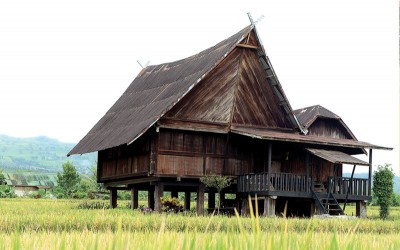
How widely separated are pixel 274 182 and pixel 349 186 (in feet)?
9.78

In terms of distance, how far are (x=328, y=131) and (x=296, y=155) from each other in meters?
5.94

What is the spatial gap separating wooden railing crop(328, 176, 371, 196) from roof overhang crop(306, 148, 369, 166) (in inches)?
42.4

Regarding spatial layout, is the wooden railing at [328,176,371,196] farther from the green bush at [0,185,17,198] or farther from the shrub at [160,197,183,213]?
the green bush at [0,185,17,198]

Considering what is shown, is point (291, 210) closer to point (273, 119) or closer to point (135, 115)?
point (273, 119)

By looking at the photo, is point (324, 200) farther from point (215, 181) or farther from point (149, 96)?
point (149, 96)

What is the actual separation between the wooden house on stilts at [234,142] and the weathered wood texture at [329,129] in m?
4.25

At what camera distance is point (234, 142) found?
28.0 m

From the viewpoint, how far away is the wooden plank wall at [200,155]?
26492 millimetres

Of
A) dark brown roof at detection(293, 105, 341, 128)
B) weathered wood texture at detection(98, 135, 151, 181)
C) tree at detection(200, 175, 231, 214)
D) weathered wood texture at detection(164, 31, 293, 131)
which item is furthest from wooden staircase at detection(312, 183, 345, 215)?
weathered wood texture at detection(98, 135, 151, 181)

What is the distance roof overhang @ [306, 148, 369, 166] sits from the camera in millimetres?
26203

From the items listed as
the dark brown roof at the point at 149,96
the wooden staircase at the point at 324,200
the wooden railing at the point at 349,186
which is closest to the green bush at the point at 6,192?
the dark brown roof at the point at 149,96

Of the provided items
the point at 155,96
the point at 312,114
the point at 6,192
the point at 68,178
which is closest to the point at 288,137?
the point at 155,96

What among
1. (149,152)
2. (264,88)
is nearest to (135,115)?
(149,152)

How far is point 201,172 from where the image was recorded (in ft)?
88.6
